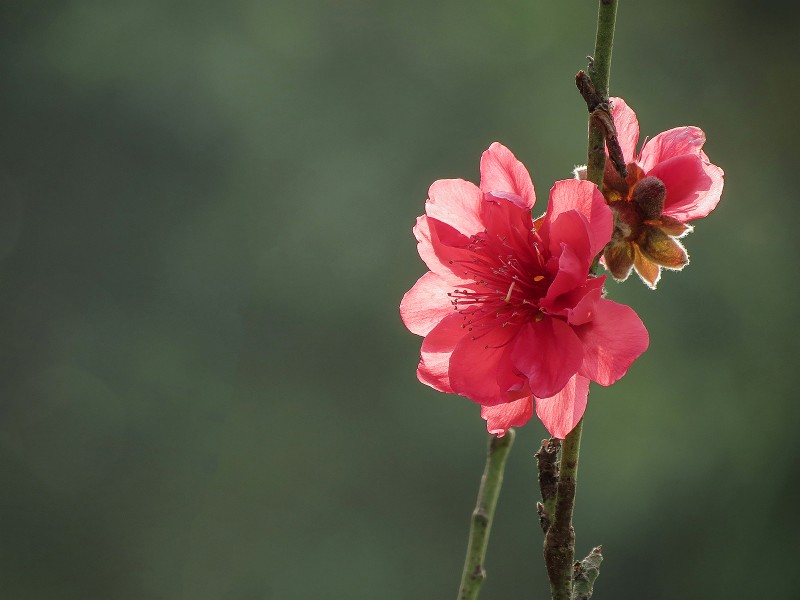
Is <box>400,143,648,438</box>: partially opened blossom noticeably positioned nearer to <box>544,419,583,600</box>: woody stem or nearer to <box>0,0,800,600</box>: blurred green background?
<box>544,419,583,600</box>: woody stem

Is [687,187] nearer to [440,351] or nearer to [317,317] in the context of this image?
[440,351]

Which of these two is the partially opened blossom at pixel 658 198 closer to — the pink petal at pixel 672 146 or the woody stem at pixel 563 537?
the pink petal at pixel 672 146

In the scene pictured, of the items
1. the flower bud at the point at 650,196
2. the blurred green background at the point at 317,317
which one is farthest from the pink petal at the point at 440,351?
the blurred green background at the point at 317,317

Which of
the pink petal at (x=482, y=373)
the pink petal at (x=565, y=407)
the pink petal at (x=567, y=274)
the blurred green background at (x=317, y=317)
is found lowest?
the pink petal at (x=565, y=407)

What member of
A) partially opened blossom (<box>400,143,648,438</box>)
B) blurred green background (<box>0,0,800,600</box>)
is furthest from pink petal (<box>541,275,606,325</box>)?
blurred green background (<box>0,0,800,600</box>)

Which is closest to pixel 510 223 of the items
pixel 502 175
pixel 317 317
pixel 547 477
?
pixel 502 175

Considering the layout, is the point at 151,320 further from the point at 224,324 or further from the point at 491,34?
the point at 491,34
